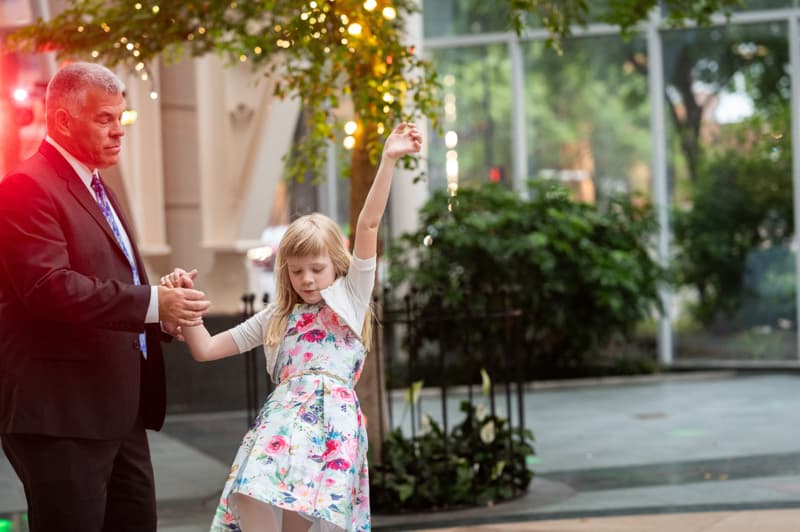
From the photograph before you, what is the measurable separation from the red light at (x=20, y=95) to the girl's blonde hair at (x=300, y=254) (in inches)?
222

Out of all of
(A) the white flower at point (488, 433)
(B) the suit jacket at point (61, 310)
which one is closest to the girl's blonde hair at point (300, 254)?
(B) the suit jacket at point (61, 310)

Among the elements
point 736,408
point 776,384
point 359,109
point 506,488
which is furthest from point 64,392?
point 776,384

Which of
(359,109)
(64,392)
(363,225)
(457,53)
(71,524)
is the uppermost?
(457,53)

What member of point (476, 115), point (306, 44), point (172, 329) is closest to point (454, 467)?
point (306, 44)

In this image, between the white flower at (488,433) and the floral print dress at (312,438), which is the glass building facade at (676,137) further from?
the floral print dress at (312,438)

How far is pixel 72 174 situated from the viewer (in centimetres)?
364

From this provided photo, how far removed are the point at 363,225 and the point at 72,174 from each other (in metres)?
0.90

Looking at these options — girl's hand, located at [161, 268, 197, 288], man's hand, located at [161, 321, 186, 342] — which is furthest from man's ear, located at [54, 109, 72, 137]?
man's hand, located at [161, 321, 186, 342]

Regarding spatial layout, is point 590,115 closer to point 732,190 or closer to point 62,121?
point 732,190

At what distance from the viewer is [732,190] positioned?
46.0 ft

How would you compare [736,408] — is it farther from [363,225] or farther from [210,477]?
[363,225]

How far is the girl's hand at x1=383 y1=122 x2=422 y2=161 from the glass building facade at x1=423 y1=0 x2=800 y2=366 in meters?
10.1

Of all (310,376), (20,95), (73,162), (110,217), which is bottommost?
(310,376)

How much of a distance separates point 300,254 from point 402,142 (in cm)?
48
